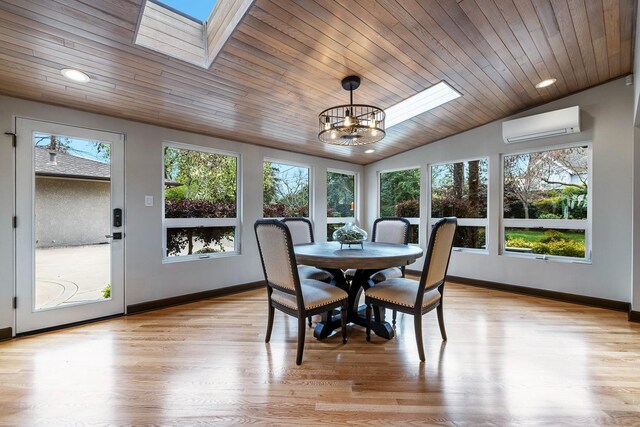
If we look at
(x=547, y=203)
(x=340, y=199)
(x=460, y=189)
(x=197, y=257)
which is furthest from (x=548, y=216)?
(x=197, y=257)

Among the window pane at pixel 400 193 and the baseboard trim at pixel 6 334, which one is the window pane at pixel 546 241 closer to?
the window pane at pixel 400 193

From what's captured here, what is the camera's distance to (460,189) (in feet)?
14.6

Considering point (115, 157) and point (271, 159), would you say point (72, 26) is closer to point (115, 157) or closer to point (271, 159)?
point (115, 157)

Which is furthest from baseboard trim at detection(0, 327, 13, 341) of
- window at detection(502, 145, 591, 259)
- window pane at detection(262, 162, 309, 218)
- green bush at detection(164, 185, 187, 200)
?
window at detection(502, 145, 591, 259)

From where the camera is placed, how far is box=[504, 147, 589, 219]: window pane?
3467mm

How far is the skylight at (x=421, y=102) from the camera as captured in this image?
3092 mm

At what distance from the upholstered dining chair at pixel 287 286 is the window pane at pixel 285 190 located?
2067mm

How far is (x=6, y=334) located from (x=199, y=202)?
2.04m

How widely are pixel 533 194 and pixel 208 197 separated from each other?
14.6ft

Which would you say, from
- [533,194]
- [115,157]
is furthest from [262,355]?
[533,194]

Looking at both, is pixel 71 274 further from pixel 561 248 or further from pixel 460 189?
pixel 561 248

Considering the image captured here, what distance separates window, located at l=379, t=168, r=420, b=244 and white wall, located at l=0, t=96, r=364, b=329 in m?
2.06

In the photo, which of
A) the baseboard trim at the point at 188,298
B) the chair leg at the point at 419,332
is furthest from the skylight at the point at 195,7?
the baseboard trim at the point at 188,298

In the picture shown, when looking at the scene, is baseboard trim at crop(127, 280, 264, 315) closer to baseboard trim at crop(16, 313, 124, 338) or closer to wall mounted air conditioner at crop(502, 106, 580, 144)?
baseboard trim at crop(16, 313, 124, 338)
